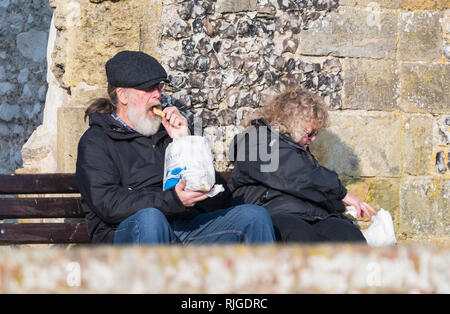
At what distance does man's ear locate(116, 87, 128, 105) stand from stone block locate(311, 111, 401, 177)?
131cm

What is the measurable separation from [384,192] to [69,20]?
7.01ft

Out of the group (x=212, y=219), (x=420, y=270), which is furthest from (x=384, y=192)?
(x=420, y=270)

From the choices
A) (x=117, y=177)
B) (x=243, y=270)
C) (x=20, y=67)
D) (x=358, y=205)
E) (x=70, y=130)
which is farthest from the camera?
(x=20, y=67)

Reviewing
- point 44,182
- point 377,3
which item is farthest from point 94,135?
point 377,3

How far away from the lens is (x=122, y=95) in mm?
3516

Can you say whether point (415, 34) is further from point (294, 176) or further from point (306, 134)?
point (294, 176)

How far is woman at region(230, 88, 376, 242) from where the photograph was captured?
11.6 ft

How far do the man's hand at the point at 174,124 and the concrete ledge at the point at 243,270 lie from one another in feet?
7.83

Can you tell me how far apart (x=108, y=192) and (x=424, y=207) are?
2.15m

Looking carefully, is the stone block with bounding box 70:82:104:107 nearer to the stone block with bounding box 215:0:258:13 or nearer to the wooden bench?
→ the wooden bench

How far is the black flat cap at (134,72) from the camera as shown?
11.3 feet

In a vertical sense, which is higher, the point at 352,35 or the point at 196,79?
the point at 352,35

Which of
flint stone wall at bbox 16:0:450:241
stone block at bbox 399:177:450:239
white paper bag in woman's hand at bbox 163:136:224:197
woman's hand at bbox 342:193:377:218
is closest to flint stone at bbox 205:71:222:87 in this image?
flint stone wall at bbox 16:0:450:241

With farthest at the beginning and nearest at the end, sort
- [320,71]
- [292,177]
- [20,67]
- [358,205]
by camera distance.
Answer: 1. [20,67]
2. [320,71]
3. [358,205]
4. [292,177]
